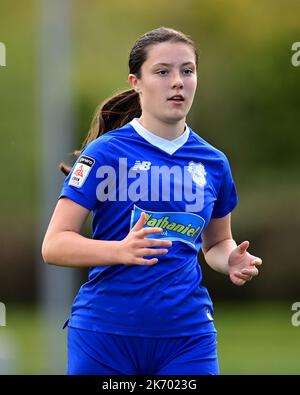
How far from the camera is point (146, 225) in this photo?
3.46m

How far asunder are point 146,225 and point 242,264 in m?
0.43

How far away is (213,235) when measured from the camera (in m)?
3.93

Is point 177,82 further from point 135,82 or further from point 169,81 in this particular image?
point 135,82

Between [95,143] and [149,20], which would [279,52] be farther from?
[95,143]

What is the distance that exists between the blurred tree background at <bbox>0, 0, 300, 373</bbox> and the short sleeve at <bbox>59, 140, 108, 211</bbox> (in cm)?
1018

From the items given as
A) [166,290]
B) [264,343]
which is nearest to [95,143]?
[166,290]

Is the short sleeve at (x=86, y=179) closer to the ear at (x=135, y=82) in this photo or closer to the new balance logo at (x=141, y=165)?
the new balance logo at (x=141, y=165)

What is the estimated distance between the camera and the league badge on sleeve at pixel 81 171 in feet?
11.5

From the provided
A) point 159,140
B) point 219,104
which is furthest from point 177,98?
point 219,104

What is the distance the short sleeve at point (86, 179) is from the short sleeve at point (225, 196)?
1.67 feet

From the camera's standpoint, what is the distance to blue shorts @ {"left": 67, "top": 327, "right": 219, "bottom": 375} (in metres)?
3.47

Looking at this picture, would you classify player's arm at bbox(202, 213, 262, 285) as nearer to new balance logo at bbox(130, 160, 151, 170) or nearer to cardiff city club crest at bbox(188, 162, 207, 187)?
cardiff city club crest at bbox(188, 162, 207, 187)

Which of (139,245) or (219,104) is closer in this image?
(139,245)
